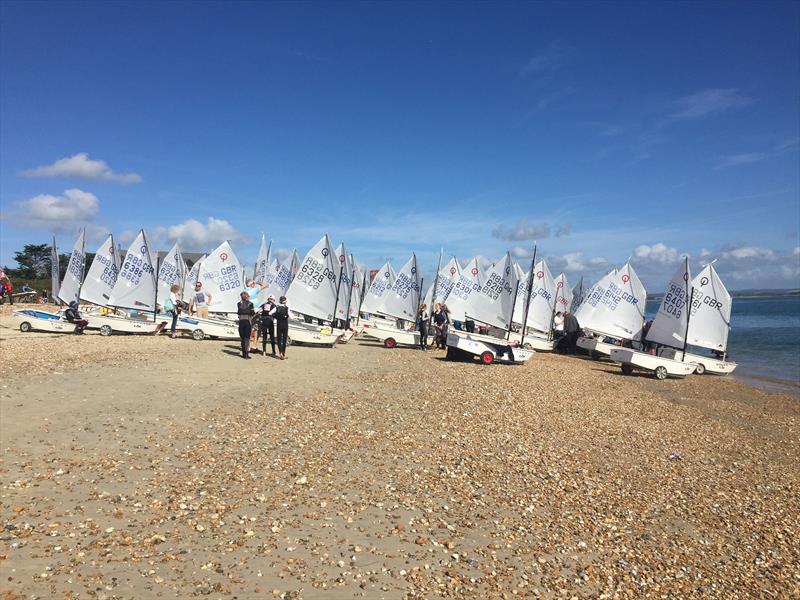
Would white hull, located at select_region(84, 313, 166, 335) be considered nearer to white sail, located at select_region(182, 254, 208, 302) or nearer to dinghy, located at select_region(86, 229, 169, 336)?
dinghy, located at select_region(86, 229, 169, 336)

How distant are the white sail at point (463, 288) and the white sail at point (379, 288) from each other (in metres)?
3.23

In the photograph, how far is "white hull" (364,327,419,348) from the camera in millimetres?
20891

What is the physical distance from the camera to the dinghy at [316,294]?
59.6 ft

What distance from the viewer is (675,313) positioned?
18531 mm

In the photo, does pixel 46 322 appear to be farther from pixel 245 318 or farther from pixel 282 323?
pixel 282 323

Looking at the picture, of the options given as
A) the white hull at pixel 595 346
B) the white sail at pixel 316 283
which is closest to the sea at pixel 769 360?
the white hull at pixel 595 346

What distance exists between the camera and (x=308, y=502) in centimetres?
545

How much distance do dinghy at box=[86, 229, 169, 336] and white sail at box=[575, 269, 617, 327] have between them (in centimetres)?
1724

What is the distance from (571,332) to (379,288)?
9.68 m

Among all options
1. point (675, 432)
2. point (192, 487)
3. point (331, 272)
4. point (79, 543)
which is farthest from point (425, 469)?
point (331, 272)

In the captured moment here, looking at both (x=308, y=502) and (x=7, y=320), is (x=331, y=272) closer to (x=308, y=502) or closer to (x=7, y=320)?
(x=308, y=502)

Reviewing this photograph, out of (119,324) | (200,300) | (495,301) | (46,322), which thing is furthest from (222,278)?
(495,301)

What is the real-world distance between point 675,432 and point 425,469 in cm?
628

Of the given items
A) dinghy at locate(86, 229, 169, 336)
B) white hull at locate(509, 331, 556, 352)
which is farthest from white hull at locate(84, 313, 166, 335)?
white hull at locate(509, 331, 556, 352)
